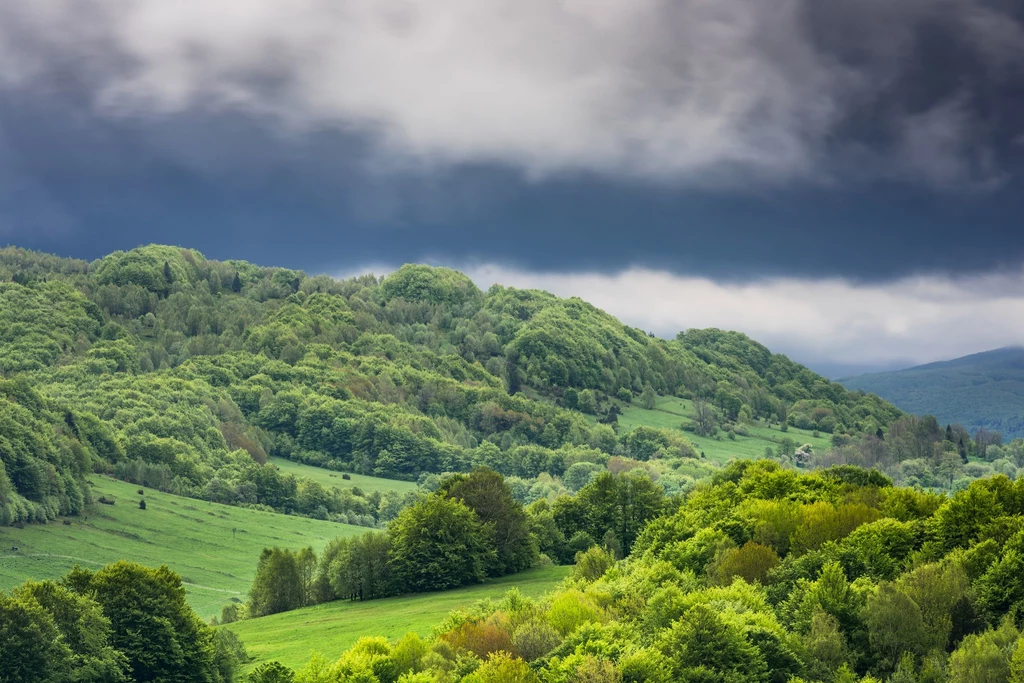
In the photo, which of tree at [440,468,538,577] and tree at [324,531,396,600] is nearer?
tree at [324,531,396,600]

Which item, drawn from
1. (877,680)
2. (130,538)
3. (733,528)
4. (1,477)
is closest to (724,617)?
(877,680)

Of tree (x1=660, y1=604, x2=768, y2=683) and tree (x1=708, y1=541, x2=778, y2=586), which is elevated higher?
tree (x1=708, y1=541, x2=778, y2=586)

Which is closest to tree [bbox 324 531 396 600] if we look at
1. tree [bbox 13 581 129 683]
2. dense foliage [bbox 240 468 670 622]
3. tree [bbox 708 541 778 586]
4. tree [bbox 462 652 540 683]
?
dense foliage [bbox 240 468 670 622]

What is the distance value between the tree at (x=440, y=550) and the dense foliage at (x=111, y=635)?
2275 centimetres

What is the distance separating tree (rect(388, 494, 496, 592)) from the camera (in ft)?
368

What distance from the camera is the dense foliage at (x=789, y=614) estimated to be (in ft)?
201

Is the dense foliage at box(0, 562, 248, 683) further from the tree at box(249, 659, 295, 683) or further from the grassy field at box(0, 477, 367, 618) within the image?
the grassy field at box(0, 477, 367, 618)

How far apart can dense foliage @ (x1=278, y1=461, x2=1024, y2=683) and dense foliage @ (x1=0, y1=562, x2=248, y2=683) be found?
17.9m

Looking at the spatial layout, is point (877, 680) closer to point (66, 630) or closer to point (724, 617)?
point (724, 617)

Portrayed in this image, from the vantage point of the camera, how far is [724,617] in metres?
62.8

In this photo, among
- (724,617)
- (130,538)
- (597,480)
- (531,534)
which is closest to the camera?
(724,617)

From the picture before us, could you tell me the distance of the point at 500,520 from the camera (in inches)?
4653

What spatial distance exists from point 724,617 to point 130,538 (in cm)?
14905

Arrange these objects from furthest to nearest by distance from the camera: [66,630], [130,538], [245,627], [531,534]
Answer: [130,538] → [531,534] → [245,627] → [66,630]
